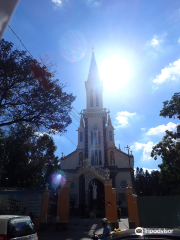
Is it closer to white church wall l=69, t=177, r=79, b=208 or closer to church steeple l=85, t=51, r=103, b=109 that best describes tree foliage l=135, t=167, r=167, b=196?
white church wall l=69, t=177, r=79, b=208

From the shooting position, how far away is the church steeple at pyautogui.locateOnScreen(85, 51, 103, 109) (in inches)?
1266

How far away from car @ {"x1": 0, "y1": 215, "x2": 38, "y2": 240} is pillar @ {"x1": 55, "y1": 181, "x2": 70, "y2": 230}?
670 centimetres

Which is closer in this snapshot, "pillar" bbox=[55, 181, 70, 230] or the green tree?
"pillar" bbox=[55, 181, 70, 230]

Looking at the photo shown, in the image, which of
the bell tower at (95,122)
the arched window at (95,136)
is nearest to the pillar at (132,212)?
the bell tower at (95,122)

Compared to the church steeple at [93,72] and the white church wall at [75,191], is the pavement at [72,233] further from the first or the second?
the church steeple at [93,72]

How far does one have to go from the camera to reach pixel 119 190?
2494 centimetres

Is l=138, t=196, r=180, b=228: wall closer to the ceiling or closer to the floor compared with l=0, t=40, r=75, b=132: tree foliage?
closer to the floor

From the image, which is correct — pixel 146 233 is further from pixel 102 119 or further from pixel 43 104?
pixel 102 119

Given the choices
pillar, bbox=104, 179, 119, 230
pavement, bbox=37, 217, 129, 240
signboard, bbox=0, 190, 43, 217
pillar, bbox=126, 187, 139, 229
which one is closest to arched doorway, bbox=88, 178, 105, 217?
pavement, bbox=37, 217, 129, 240

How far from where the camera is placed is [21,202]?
35.0 feet

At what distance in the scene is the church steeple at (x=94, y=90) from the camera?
32.2 metres

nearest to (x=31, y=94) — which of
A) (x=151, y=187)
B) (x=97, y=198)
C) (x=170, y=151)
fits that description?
(x=170, y=151)

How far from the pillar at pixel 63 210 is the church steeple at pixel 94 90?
20.8 meters

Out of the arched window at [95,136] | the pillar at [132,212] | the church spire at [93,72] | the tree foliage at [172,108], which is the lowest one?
the pillar at [132,212]
